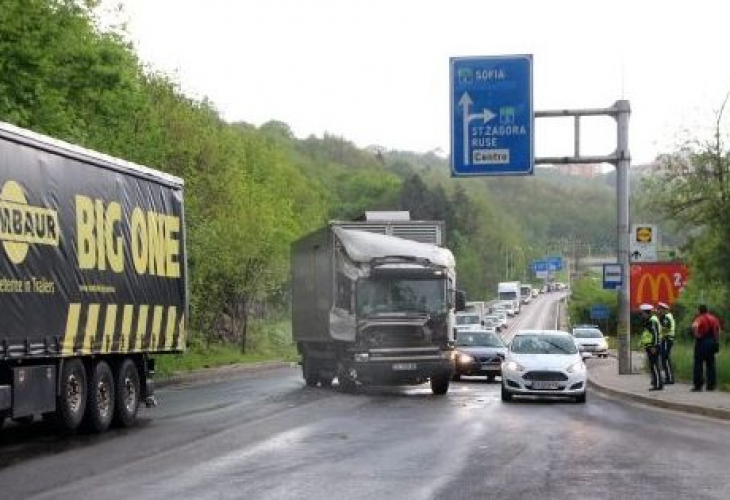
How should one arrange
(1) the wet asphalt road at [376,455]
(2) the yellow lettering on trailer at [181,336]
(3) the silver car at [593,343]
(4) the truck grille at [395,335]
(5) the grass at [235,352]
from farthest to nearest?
(3) the silver car at [593,343], (5) the grass at [235,352], (4) the truck grille at [395,335], (2) the yellow lettering on trailer at [181,336], (1) the wet asphalt road at [376,455]

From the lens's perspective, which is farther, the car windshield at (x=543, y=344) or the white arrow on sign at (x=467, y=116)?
the white arrow on sign at (x=467, y=116)

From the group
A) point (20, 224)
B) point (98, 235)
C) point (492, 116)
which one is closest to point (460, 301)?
point (492, 116)

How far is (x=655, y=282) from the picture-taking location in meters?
36.0

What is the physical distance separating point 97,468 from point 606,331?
75137mm

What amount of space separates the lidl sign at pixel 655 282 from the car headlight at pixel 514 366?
1323 centimetres

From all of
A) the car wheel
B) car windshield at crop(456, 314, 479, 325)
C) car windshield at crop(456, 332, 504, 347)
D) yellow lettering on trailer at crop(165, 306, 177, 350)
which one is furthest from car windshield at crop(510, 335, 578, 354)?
car windshield at crop(456, 314, 479, 325)

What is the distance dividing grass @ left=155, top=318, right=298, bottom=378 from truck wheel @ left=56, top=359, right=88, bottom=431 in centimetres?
1766

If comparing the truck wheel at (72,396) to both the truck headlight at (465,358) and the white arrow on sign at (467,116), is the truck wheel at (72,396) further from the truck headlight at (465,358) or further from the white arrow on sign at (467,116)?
the truck headlight at (465,358)

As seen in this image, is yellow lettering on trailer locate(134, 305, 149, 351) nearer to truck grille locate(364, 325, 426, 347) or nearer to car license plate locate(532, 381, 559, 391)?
truck grille locate(364, 325, 426, 347)

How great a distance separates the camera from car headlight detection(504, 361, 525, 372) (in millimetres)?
23391

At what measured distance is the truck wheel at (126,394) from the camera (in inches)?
677

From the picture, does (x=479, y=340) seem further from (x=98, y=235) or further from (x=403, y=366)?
(x=98, y=235)

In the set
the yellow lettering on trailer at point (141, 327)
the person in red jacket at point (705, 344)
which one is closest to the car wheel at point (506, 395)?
the person in red jacket at point (705, 344)

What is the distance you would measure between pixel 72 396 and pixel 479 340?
2038cm
